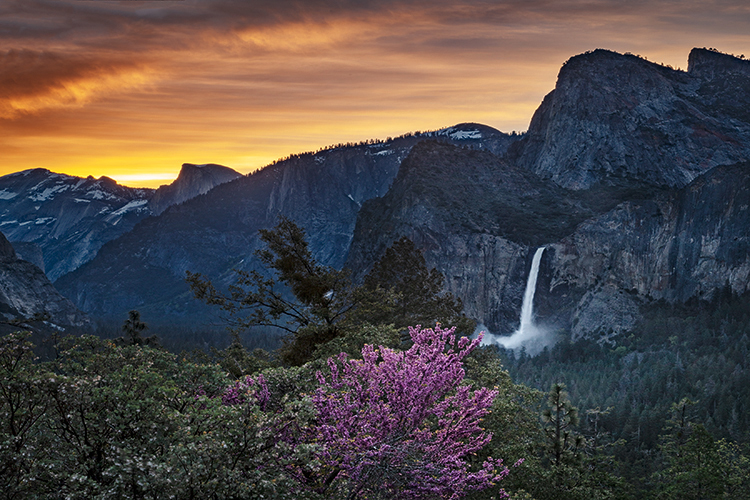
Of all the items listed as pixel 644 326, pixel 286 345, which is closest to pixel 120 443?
pixel 286 345

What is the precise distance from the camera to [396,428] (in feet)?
57.1

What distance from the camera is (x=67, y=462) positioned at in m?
14.1

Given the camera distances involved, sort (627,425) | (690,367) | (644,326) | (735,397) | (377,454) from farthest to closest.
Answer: (644,326) → (690,367) → (735,397) → (627,425) → (377,454)

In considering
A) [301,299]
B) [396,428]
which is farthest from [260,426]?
[301,299]

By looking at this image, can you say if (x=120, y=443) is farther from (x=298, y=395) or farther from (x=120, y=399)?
(x=298, y=395)

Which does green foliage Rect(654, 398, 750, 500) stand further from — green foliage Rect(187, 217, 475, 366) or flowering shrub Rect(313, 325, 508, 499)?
flowering shrub Rect(313, 325, 508, 499)

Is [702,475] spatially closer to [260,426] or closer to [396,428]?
[396,428]

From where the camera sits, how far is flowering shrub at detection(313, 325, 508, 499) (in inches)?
623

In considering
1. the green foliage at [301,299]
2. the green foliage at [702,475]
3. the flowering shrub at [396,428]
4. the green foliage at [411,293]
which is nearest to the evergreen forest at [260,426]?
the flowering shrub at [396,428]

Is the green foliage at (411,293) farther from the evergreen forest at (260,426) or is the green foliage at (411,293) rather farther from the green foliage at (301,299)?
the evergreen forest at (260,426)

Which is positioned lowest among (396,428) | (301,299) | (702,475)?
(702,475)

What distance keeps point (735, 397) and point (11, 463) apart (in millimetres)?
129599

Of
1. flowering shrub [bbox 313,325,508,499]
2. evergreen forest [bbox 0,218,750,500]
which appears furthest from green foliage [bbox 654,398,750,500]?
flowering shrub [bbox 313,325,508,499]

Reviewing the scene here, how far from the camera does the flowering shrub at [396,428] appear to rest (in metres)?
15.8
